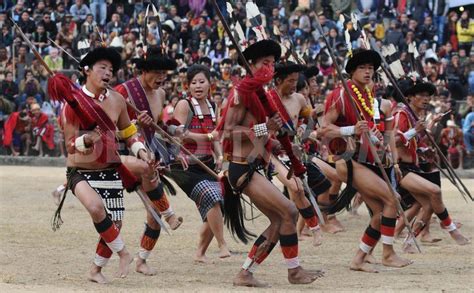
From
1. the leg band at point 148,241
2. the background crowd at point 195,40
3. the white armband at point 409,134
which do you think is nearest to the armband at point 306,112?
the white armband at point 409,134

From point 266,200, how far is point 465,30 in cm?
1697

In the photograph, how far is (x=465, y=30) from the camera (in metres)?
25.8

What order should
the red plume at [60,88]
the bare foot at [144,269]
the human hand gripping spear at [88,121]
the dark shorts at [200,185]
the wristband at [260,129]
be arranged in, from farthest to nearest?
the dark shorts at [200,185] → the bare foot at [144,269] → the wristband at [260,129] → the human hand gripping spear at [88,121] → the red plume at [60,88]

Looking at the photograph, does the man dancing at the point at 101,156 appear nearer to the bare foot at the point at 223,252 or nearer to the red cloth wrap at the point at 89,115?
the red cloth wrap at the point at 89,115

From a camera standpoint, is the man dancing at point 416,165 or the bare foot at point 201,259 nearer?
the bare foot at point 201,259

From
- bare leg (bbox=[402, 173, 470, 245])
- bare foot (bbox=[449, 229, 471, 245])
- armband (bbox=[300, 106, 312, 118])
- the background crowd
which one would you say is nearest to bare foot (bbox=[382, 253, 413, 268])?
bare leg (bbox=[402, 173, 470, 245])

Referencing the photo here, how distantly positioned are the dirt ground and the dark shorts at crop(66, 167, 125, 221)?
61 centimetres

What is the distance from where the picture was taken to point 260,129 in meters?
9.77

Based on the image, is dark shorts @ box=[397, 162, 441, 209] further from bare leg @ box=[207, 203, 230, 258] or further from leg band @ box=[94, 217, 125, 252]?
leg band @ box=[94, 217, 125, 252]

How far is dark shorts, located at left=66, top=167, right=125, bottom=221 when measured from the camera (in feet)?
32.4

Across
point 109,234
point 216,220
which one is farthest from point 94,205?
point 216,220

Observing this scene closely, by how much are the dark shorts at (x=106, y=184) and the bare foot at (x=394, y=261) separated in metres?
2.65

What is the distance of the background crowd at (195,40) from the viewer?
24734mm

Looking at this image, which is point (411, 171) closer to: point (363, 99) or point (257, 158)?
point (363, 99)
